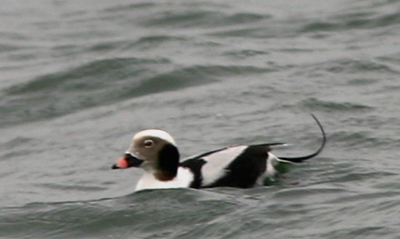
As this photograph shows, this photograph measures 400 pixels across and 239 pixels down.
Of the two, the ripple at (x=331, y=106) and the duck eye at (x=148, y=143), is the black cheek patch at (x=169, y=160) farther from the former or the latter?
the ripple at (x=331, y=106)

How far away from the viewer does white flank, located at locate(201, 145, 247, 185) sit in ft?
31.3

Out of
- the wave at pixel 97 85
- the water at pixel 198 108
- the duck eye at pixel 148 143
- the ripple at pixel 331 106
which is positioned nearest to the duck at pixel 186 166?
the duck eye at pixel 148 143

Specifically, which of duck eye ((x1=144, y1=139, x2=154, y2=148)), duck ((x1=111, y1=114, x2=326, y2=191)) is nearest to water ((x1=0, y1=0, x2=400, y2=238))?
duck ((x1=111, y1=114, x2=326, y2=191))

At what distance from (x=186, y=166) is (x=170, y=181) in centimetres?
15

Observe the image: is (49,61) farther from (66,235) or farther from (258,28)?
(66,235)

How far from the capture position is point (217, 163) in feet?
31.6

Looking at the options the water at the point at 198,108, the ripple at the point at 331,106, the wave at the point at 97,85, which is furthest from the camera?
the wave at the point at 97,85

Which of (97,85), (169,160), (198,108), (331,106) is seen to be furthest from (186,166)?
(97,85)

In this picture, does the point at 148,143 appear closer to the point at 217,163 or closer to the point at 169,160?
the point at 169,160

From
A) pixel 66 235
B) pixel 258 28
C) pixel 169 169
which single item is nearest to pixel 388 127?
pixel 169 169

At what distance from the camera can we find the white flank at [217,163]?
9555mm

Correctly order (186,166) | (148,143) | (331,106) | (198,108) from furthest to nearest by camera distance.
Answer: (198,108) → (331,106) → (186,166) → (148,143)

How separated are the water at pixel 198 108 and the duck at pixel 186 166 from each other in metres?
0.12

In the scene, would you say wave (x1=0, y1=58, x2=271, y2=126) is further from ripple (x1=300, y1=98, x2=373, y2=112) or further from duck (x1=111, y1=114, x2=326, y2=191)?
duck (x1=111, y1=114, x2=326, y2=191)
